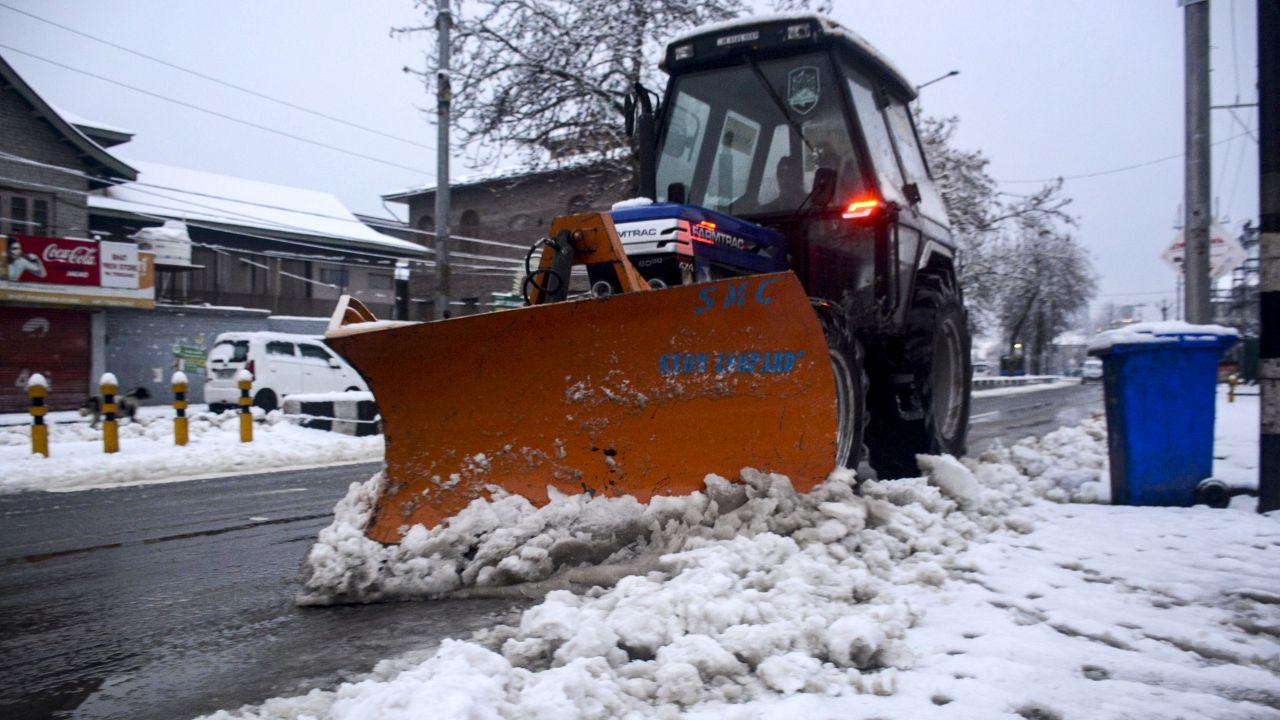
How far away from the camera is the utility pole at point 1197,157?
8.43 m

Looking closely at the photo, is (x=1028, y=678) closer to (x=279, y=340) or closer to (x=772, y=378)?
(x=772, y=378)

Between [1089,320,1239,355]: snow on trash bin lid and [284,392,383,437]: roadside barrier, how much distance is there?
9.70 m

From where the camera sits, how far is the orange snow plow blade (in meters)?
3.49

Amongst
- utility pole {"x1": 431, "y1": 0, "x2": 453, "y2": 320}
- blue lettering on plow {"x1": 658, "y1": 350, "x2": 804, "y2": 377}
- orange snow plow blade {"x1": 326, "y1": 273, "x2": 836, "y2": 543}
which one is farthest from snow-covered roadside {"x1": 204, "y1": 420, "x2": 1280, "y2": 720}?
utility pole {"x1": 431, "y1": 0, "x2": 453, "y2": 320}

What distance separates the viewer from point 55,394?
66.4 ft

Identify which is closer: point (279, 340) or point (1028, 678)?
point (1028, 678)

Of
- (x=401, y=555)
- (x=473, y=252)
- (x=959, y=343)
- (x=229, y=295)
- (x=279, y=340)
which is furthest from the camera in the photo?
(x=473, y=252)

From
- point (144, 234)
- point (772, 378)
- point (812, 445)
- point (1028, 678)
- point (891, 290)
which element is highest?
point (144, 234)

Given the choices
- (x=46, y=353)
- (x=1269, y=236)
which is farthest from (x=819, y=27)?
(x=46, y=353)

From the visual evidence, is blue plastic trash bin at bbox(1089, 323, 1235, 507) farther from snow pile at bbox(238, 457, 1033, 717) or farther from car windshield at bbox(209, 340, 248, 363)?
car windshield at bbox(209, 340, 248, 363)

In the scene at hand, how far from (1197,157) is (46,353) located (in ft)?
75.8

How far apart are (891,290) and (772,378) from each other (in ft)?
5.51

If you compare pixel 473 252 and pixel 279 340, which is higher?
pixel 473 252

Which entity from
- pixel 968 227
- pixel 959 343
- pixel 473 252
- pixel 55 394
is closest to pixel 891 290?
pixel 959 343
